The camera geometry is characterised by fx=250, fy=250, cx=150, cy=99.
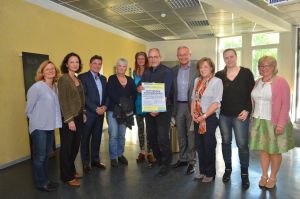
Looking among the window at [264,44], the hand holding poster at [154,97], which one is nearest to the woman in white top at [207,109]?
the hand holding poster at [154,97]

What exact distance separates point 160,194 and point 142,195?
204 millimetres

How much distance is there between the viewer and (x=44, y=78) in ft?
9.34

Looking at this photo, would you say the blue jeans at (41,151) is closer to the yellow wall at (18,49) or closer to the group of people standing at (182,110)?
the group of people standing at (182,110)

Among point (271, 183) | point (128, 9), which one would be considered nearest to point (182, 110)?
point (271, 183)

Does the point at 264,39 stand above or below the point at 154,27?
below

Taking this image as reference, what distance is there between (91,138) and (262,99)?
2.36m

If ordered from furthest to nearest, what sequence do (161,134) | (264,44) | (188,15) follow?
(264,44)
(188,15)
(161,134)

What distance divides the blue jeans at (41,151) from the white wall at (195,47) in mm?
7371

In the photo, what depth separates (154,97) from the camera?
10.6 ft

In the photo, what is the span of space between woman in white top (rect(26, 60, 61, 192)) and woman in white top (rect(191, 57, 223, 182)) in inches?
63.7

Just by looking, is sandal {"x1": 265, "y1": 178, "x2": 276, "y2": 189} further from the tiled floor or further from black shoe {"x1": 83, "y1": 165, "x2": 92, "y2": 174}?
black shoe {"x1": 83, "y1": 165, "x2": 92, "y2": 174}

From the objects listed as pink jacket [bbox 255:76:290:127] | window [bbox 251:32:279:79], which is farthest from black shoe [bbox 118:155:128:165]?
window [bbox 251:32:279:79]

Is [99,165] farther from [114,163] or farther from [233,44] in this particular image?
[233,44]

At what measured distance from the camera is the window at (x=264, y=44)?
26.9 ft
